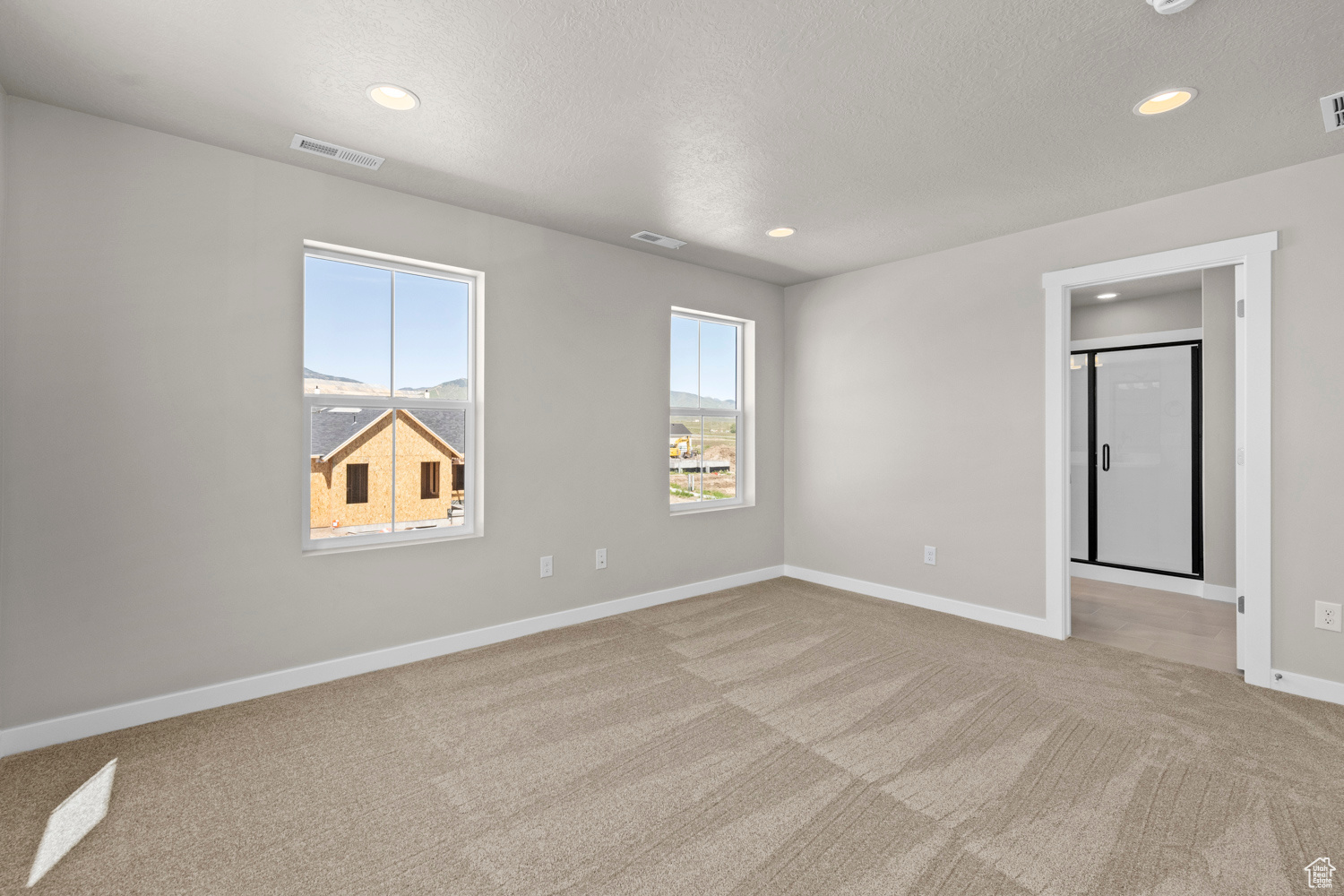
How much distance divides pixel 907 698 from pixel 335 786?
2357mm

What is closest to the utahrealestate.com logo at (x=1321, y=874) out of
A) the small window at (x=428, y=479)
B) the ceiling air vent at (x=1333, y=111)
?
the ceiling air vent at (x=1333, y=111)

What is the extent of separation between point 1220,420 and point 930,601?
99.2 inches

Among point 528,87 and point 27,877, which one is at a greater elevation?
point 528,87

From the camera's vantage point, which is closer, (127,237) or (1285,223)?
(127,237)

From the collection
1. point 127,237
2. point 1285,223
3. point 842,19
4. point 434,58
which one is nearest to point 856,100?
point 842,19

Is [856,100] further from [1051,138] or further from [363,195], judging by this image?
[363,195]

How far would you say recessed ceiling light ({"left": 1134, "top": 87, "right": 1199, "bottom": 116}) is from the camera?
2.24 m

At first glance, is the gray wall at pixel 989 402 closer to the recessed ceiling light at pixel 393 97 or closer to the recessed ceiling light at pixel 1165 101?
the recessed ceiling light at pixel 1165 101

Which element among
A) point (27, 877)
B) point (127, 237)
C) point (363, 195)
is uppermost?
point (363, 195)

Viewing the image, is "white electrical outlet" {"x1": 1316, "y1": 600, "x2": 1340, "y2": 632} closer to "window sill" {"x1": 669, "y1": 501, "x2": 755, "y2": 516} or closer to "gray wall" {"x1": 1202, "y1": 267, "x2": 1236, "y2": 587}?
"gray wall" {"x1": 1202, "y1": 267, "x2": 1236, "y2": 587}

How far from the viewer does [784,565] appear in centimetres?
529

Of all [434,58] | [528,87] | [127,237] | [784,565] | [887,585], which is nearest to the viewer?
[434,58]

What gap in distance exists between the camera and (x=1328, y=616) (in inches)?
110

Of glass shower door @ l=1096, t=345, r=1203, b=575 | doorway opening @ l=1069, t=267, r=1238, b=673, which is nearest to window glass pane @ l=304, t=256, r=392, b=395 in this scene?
doorway opening @ l=1069, t=267, r=1238, b=673
